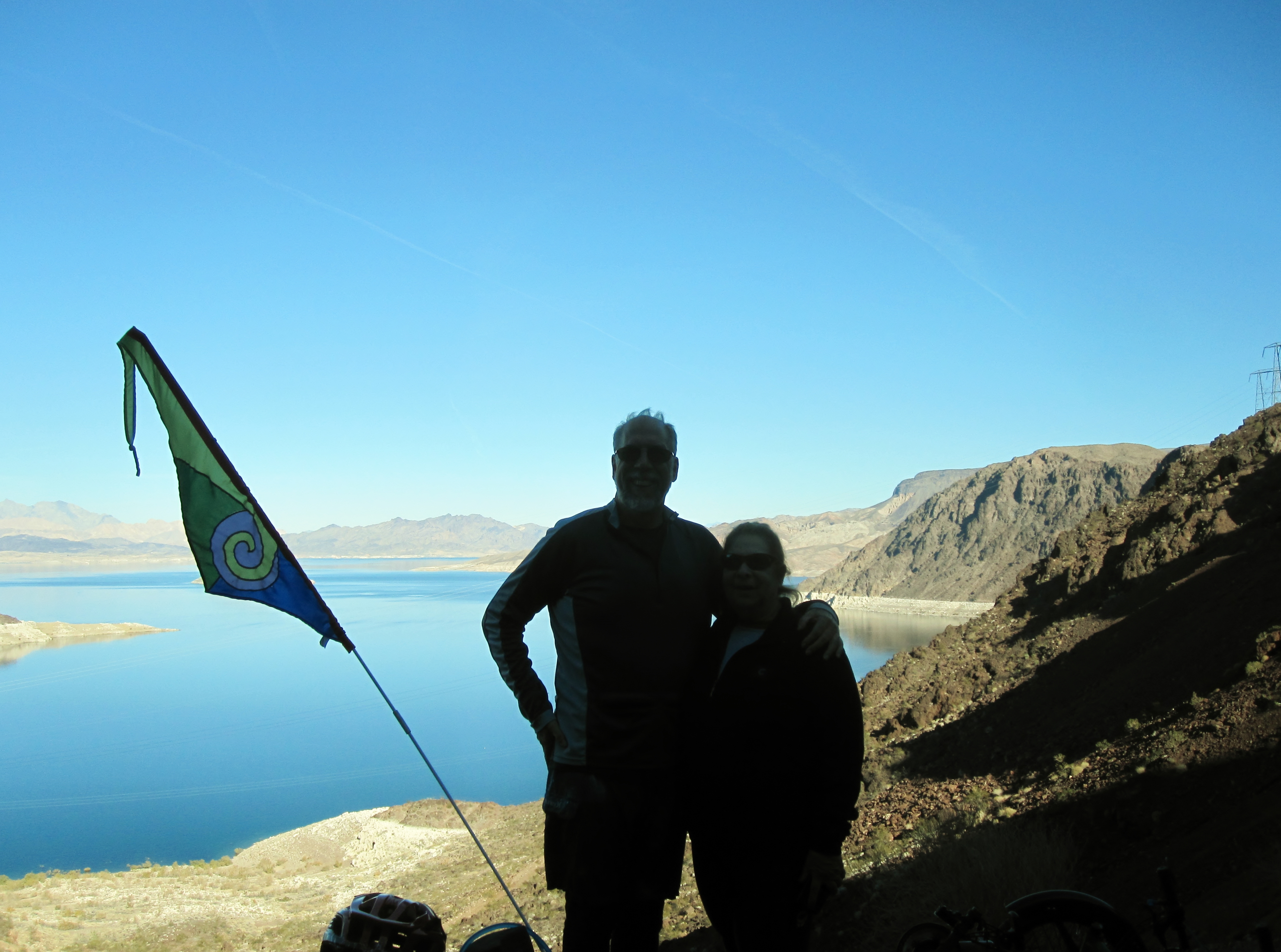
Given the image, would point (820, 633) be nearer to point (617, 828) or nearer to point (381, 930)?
point (617, 828)

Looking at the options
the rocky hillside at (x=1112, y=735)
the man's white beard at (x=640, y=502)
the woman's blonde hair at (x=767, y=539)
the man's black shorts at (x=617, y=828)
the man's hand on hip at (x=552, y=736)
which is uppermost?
the man's white beard at (x=640, y=502)

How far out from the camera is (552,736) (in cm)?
249

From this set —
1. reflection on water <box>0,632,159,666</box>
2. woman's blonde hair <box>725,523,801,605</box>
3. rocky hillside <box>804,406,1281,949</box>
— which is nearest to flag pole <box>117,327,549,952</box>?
woman's blonde hair <box>725,523,801,605</box>

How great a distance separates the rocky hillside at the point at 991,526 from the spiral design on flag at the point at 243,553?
82669mm

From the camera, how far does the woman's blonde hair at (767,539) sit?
2449 millimetres

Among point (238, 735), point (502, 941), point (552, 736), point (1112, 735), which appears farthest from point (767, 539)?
point (238, 735)

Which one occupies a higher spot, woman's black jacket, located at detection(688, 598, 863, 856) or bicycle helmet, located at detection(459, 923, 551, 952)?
woman's black jacket, located at detection(688, 598, 863, 856)

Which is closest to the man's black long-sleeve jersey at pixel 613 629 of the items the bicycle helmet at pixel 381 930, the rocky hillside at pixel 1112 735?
the bicycle helmet at pixel 381 930

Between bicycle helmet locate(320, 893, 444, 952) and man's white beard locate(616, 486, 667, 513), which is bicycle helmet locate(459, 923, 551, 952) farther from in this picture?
man's white beard locate(616, 486, 667, 513)

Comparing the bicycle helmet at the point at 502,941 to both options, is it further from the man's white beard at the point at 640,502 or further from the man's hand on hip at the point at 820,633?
the man's white beard at the point at 640,502

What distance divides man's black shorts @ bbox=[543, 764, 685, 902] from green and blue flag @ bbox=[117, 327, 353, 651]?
3.39 feet

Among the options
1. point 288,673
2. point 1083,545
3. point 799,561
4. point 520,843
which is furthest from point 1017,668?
point 799,561

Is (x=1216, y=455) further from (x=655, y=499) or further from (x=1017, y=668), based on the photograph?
(x=655, y=499)

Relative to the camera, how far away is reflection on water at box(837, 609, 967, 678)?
45.4 meters
